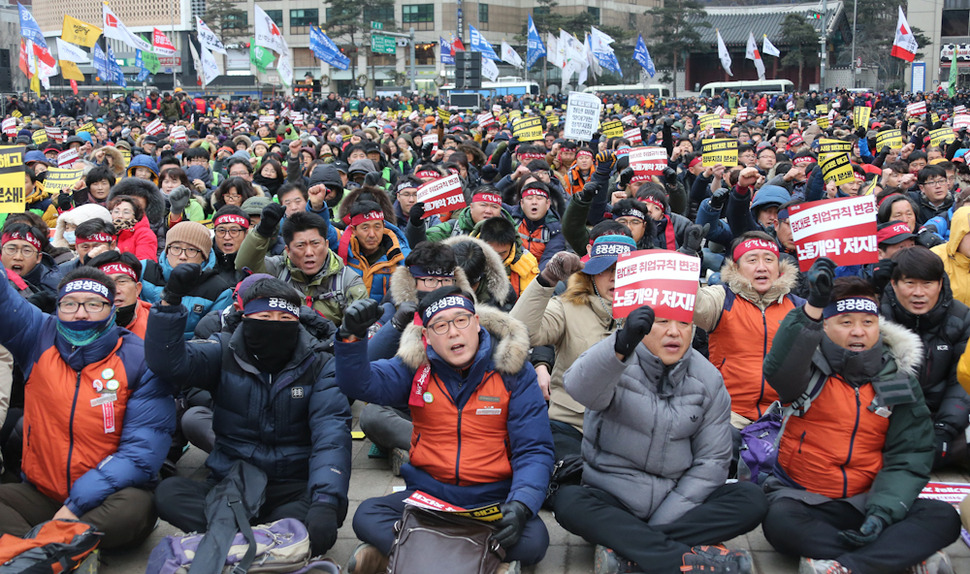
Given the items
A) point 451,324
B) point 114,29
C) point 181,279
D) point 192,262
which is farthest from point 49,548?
point 114,29

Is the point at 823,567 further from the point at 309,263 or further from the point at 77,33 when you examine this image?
the point at 77,33

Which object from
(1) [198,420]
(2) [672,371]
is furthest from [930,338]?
(1) [198,420]

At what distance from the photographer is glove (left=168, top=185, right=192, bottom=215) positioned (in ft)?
27.6

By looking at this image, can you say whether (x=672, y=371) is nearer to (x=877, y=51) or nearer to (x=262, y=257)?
(x=262, y=257)

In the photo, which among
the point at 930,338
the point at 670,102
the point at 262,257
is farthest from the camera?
the point at 670,102

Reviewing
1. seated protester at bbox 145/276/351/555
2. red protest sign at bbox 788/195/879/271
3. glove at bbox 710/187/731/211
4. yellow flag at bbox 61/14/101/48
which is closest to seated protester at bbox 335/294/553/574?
seated protester at bbox 145/276/351/555

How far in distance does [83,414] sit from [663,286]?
268cm

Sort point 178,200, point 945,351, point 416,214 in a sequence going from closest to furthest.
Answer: point 945,351
point 416,214
point 178,200

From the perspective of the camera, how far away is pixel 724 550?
12.2 feet

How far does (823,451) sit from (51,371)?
140 inches

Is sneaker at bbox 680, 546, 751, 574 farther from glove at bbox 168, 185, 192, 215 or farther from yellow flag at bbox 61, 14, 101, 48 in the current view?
yellow flag at bbox 61, 14, 101, 48

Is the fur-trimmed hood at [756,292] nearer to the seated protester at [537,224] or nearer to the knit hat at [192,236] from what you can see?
the seated protester at [537,224]

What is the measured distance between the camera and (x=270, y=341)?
13.3 ft

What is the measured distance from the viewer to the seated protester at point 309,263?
5688 millimetres
